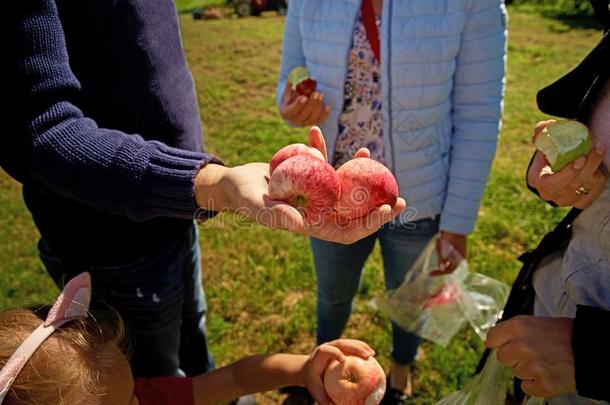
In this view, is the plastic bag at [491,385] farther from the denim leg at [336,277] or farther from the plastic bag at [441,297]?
the denim leg at [336,277]

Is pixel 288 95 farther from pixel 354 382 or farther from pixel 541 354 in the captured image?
pixel 541 354

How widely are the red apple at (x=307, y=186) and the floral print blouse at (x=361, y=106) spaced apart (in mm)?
590

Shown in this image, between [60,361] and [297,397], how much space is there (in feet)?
4.97

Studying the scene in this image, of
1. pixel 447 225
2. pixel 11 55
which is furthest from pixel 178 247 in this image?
pixel 447 225

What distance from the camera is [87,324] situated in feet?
3.86

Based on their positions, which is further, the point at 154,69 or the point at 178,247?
the point at 178,247

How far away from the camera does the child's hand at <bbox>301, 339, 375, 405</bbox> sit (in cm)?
124

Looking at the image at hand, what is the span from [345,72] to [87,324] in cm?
108

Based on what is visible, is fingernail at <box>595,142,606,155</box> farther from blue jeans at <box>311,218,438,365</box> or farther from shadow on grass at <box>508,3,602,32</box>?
shadow on grass at <box>508,3,602,32</box>

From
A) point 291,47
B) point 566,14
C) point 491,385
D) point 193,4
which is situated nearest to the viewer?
point 491,385

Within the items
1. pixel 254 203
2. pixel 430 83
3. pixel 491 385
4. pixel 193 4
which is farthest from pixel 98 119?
pixel 193 4

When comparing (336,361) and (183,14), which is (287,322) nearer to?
(336,361)

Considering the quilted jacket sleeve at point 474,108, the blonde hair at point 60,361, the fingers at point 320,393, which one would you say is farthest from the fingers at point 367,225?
the quilted jacket sleeve at point 474,108

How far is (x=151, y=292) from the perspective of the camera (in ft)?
5.16
